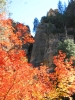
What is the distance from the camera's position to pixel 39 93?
19062 millimetres

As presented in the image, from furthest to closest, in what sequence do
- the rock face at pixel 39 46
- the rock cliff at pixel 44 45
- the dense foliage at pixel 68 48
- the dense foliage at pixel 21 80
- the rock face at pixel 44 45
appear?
the rock face at pixel 39 46, the rock cliff at pixel 44 45, the rock face at pixel 44 45, the dense foliage at pixel 68 48, the dense foliage at pixel 21 80

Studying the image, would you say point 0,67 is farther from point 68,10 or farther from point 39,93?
point 68,10

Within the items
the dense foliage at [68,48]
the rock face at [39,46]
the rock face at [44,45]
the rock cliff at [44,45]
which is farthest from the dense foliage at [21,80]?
the rock face at [39,46]

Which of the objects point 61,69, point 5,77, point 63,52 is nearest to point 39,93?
point 61,69

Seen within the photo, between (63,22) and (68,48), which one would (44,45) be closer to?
(63,22)

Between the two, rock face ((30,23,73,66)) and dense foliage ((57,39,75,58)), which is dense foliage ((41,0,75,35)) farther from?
dense foliage ((57,39,75,58))

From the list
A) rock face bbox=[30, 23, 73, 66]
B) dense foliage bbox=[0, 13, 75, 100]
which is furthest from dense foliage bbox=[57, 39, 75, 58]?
dense foliage bbox=[0, 13, 75, 100]

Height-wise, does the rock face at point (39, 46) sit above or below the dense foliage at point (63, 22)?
below

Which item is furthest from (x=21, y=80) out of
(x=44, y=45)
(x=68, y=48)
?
(x=44, y=45)

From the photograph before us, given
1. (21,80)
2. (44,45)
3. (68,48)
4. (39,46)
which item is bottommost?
(21,80)

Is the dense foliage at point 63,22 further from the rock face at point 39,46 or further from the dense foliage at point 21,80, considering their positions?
the dense foliage at point 21,80

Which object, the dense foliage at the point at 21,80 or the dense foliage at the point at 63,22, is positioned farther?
the dense foliage at the point at 63,22

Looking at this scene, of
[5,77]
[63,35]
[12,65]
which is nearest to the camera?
[5,77]

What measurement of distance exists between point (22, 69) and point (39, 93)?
4751 millimetres
